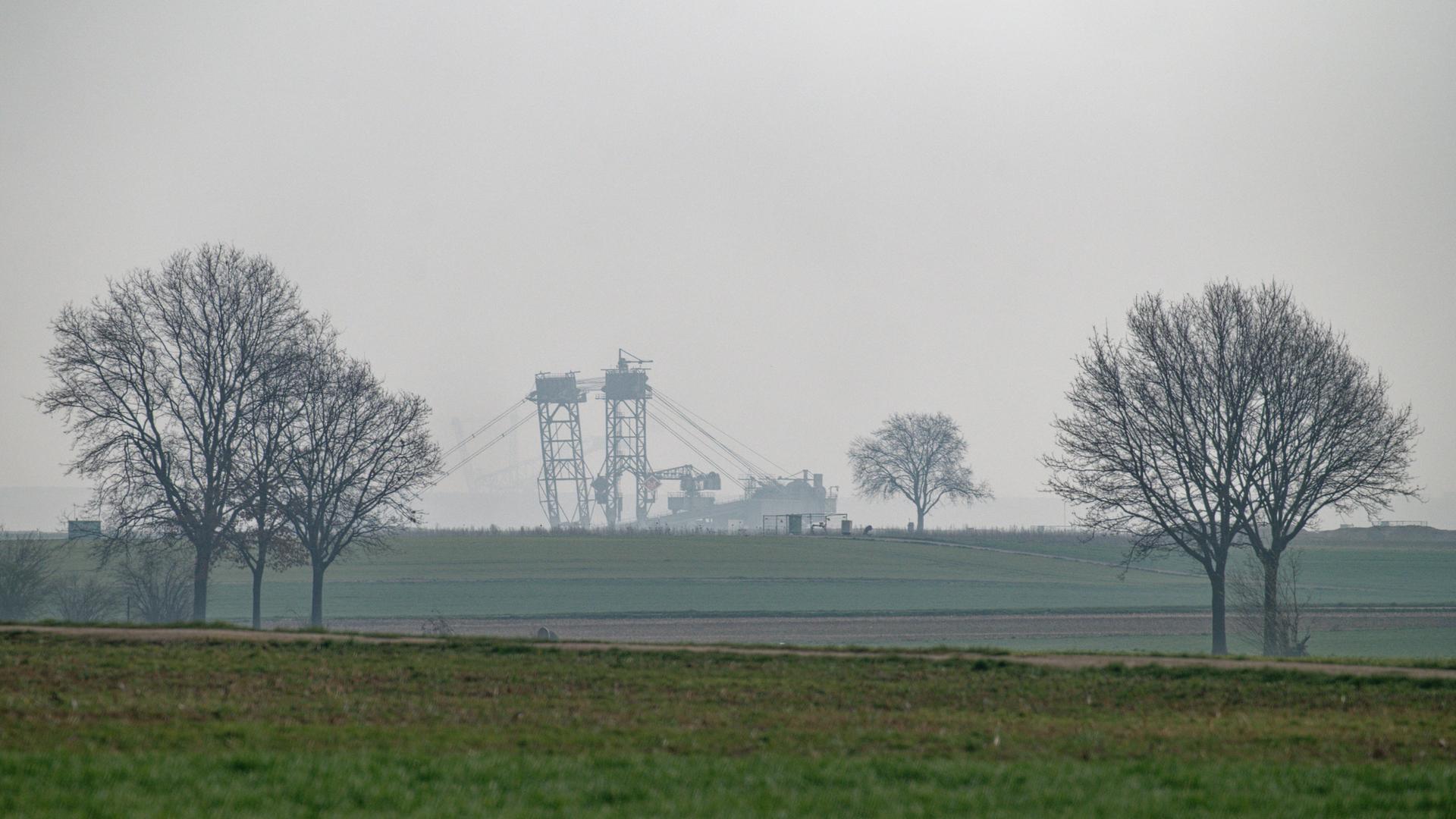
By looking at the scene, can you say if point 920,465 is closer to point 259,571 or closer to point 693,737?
point 259,571

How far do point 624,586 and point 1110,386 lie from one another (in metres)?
33.6

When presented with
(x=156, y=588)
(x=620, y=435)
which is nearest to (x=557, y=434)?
(x=620, y=435)

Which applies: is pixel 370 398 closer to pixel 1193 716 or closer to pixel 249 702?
pixel 249 702

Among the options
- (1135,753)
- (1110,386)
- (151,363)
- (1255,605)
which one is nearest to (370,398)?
(151,363)

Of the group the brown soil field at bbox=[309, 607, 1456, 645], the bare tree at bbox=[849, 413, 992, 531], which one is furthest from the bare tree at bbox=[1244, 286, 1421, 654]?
the bare tree at bbox=[849, 413, 992, 531]

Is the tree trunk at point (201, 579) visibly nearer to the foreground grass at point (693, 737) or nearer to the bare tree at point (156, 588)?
the bare tree at point (156, 588)

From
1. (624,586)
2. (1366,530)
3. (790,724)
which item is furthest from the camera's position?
(1366,530)

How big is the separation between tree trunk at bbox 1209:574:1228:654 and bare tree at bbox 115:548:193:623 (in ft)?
126

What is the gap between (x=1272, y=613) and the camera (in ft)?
124

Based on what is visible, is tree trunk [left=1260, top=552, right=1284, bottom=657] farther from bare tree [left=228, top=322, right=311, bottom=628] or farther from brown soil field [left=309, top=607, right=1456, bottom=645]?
bare tree [left=228, top=322, right=311, bottom=628]

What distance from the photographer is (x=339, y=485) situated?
47.5 m

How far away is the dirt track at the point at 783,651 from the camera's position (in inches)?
853

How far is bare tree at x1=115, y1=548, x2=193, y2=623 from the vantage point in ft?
162

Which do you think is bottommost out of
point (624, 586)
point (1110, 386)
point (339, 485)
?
point (624, 586)
